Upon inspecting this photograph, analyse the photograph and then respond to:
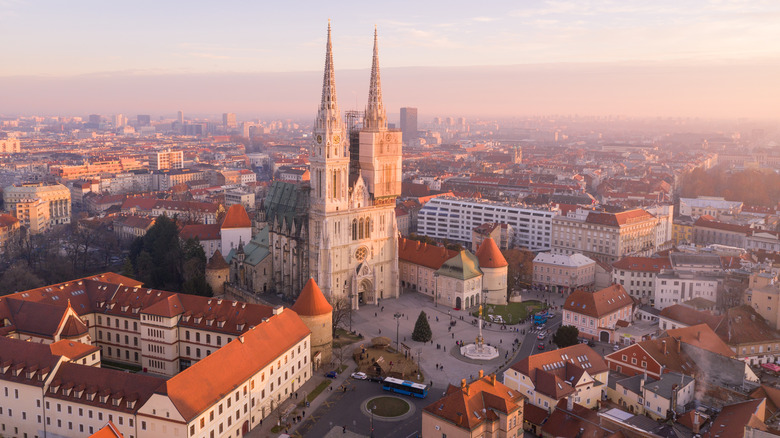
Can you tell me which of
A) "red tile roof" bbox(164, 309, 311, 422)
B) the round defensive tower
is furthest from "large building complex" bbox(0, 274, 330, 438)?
the round defensive tower

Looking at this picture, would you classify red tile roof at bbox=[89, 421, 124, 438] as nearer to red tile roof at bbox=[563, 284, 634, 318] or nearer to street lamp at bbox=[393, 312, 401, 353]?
street lamp at bbox=[393, 312, 401, 353]

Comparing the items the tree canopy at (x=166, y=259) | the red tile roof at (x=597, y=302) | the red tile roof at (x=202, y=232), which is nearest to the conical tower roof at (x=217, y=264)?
the tree canopy at (x=166, y=259)

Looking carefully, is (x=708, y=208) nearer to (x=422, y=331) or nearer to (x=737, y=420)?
(x=422, y=331)

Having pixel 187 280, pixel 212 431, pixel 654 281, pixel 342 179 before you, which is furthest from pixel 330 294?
pixel 654 281

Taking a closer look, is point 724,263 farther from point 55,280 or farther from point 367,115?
point 55,280

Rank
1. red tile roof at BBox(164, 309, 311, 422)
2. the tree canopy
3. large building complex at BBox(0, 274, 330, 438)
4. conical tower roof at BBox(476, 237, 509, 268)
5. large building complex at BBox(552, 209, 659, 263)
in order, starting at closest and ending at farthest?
red tile roof at BBox(164, 309, 311, 422), large building complex at BBox(0, 274, 330, 438), conical tower roof at BBox(476, 237, 509, 268), the tree canopy, large building complex at BBox(552, 209, 659, 263)

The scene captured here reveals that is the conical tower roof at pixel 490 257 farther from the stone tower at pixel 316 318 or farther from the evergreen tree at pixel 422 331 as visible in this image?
the stone tower at pixel 316 318

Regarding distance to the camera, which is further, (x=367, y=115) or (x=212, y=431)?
(x=367, y=115)
